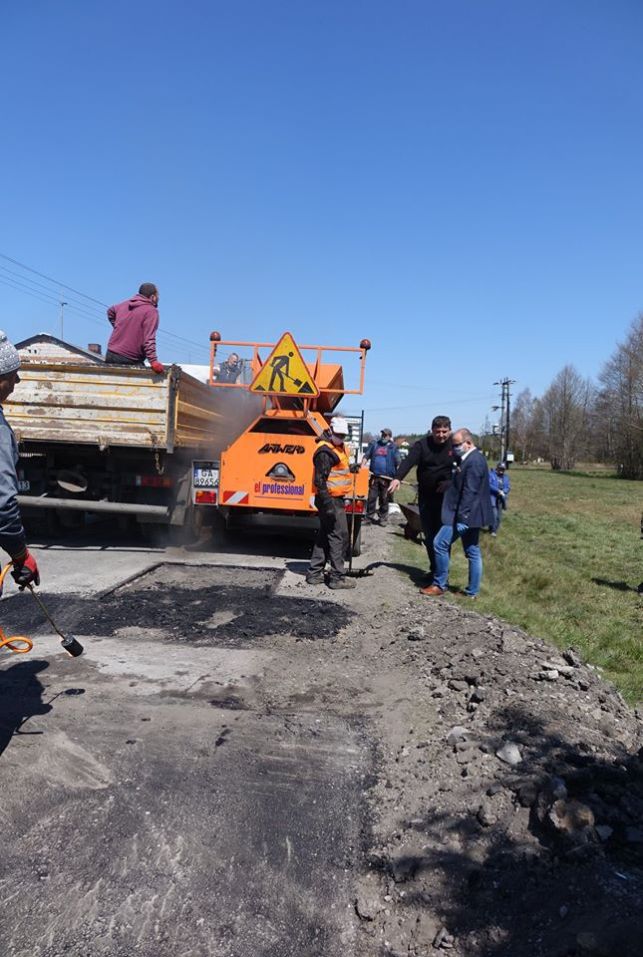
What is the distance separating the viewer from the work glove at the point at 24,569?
11.1 feet

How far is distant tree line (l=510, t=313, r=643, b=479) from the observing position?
6172cm

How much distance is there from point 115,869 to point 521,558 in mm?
10211

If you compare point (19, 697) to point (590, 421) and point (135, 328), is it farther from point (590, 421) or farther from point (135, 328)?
point (590, 421)

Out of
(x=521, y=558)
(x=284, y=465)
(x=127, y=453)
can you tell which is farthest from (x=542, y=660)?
(x=521, y=558)

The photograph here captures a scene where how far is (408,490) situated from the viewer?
89.2ft

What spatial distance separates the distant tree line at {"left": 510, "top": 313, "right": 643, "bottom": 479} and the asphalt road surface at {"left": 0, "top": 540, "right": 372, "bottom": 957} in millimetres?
62602

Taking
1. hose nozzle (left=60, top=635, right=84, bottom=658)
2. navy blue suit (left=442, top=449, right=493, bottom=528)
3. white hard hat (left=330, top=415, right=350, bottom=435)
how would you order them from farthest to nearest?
white hard hat (left=330, top=415, right=350, bottom=435)
navy blue suit (left=442, top=449, right=493, bottom=528)
hose nozzle (left=60, top=635, right=84, bottom=658)

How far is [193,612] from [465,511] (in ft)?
9.46

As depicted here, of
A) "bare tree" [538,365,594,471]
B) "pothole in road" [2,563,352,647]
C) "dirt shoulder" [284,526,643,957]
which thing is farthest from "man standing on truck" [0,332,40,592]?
"bare tree" [538,365,594,471]

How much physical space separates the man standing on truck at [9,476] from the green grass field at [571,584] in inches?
166

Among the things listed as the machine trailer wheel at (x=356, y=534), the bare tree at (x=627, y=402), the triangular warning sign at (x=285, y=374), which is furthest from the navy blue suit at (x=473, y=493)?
the bare tree at (x=627, y=402)

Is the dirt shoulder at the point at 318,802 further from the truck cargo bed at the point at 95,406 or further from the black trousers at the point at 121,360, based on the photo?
the black trousers at the point at 121,360

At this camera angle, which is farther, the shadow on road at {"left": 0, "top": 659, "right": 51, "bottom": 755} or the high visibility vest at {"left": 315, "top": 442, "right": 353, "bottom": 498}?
the high visibility vest at {"left": 315, "top": 442, "right": 353, "bottom": 498}

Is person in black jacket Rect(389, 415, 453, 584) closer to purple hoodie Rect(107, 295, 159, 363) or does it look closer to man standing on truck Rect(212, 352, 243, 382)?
purple hoodie Rect(107, 295, 159, 363)
